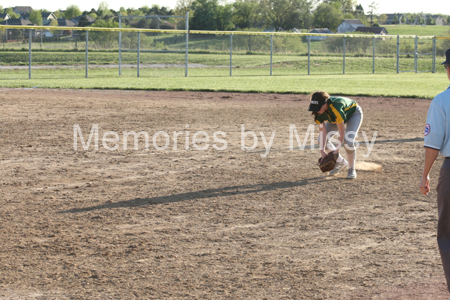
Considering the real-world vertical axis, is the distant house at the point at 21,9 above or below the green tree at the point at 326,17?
above

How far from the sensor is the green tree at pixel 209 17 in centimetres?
5803

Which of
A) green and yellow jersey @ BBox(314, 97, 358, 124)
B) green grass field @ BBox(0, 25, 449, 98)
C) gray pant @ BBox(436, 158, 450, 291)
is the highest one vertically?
green grass field @ BBox(0, 25, 449, 98)

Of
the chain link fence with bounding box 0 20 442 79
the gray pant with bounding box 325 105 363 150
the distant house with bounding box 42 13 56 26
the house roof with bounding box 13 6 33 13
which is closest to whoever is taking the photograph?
the gray pant with bounding box 325 105 363 150

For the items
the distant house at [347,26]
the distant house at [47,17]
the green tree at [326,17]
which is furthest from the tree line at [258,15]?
the distant house at [47,17]

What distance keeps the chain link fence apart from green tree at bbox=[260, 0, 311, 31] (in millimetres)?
41673

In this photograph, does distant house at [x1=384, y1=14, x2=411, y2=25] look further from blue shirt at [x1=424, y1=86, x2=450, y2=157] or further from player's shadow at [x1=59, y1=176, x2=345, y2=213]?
blue shirt at [x1=424, y1=86, x2=450, y2=157]

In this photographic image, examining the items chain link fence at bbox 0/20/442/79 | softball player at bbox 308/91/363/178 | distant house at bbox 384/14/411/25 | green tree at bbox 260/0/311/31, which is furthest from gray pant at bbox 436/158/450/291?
distant house at bbox 384/14/411/25

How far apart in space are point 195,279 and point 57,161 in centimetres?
466

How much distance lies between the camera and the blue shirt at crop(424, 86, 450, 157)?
10.7 feet

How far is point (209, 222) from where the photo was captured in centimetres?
515

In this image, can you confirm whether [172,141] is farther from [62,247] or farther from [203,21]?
[203,21]

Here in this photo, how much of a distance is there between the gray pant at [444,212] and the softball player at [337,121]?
3224 millimetres

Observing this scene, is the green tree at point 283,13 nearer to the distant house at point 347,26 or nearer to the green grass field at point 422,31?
the distant house at point 347,26

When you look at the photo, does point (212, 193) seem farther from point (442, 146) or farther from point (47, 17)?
point (47, 17)
